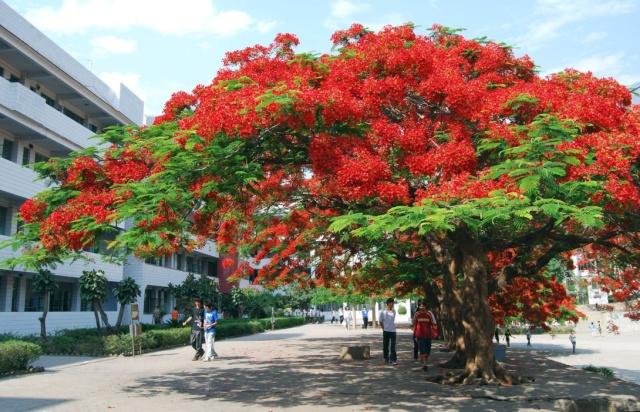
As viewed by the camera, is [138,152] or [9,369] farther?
[9,369]

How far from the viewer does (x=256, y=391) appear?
425 inches

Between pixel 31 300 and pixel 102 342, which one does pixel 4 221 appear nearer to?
pixel 31 300

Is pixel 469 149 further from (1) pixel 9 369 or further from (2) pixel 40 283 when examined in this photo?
(2) pixel 40 283

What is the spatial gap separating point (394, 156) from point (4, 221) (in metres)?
21.0

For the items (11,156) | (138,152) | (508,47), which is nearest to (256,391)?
(138,152)

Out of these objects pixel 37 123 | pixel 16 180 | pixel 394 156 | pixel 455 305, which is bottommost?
pixel 455 305

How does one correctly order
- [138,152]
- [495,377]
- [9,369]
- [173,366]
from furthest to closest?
[173,366] → [9,369] → [495,377] → [138,152]

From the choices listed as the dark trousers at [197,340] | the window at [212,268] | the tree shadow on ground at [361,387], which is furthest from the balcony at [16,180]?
the window at [212,268]


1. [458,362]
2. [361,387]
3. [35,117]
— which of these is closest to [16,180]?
[35,117]

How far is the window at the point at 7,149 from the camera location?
24.4m

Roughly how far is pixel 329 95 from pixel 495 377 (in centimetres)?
674

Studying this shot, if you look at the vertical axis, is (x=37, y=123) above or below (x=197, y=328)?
above

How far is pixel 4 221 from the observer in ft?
80.5

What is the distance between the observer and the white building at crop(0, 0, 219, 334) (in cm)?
2275
